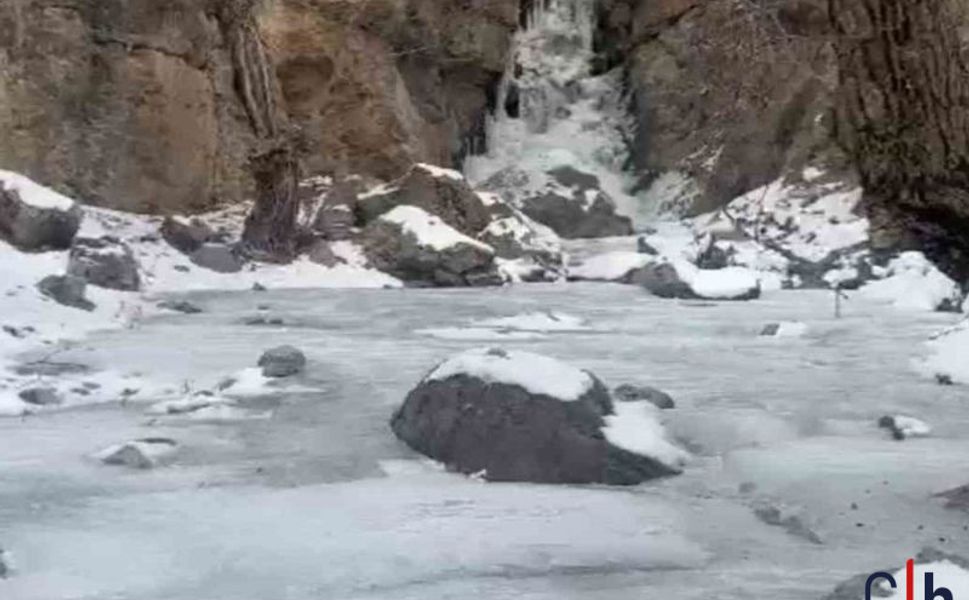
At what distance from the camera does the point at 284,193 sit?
47.5 feet

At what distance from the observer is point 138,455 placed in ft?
17.2

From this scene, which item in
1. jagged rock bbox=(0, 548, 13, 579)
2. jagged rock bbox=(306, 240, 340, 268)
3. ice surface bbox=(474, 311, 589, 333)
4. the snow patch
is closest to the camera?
jagged rock bbox=(0, 548, 13, 579)

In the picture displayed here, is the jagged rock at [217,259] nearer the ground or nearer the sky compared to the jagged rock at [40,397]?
nearer the sky

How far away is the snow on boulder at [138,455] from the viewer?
5.21 m

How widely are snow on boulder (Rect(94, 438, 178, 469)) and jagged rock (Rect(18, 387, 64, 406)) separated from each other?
3.72 feet

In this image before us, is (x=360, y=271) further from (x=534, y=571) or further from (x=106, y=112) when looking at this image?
(x=534, y=571)

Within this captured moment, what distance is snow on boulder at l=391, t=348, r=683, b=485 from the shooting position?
5.09 meters

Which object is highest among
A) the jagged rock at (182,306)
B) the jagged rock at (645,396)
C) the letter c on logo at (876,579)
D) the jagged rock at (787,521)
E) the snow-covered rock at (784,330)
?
the letter c on logo at (876,579)

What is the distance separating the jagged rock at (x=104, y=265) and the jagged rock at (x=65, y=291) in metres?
0.97

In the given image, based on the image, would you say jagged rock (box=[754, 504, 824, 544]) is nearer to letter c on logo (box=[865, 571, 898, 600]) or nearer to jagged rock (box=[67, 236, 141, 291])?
letter c on logo (box=[865, 571, 898, 600])

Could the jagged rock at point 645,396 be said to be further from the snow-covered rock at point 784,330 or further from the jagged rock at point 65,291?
the jagged rock at point 65,291

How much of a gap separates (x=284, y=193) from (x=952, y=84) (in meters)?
11.2

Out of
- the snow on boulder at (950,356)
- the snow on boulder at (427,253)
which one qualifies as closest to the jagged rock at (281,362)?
the snow on boulder at (950,356)

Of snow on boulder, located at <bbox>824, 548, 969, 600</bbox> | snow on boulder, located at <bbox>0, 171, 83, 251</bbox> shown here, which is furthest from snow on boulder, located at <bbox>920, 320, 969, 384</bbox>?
snow on boulder, located at <bbox>0, 171, 83, 251</bbox>
